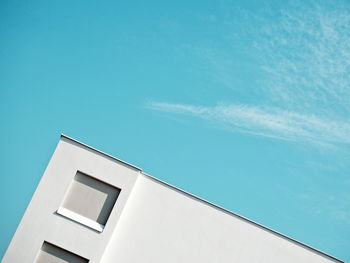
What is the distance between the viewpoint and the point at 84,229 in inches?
596

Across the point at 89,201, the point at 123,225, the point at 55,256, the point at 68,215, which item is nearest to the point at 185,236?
the point at 123,225

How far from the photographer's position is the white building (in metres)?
15.0

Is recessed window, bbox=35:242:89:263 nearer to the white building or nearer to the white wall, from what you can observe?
the white building

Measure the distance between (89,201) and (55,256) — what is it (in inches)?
101

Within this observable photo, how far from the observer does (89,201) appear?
1563cm

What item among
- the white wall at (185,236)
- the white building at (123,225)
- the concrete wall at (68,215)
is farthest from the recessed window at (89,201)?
the white wall at (185,236)

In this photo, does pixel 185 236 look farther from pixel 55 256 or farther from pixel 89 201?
pixel 55 256

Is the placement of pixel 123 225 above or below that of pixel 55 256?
above

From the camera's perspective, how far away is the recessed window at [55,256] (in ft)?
49.1

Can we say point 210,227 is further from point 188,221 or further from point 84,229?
point 84,229

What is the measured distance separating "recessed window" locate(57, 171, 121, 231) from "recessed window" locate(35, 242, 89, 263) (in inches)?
54.4

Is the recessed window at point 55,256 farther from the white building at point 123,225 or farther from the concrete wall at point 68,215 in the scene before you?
the concrete wall at point 68,215

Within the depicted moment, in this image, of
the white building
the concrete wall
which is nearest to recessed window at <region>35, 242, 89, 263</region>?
the white building

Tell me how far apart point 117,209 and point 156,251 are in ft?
7.80
